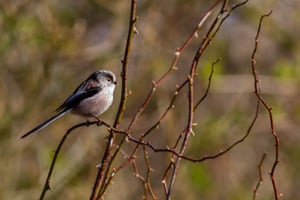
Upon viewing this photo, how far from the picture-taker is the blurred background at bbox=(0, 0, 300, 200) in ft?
24.7

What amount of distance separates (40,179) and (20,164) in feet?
1.06

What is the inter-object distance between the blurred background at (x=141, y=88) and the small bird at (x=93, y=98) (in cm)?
248

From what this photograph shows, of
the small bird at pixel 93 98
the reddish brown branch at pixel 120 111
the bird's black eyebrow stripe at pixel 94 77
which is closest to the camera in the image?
the reddish brown branch at pixel 120 111

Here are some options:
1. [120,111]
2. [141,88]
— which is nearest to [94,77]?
[120,111]

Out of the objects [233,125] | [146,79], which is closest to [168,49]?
[146,79]

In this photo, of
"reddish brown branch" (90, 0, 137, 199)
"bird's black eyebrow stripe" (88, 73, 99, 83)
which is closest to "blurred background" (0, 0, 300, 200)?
"bird's black eyebrow stripe" (88, 73, 99, 83)

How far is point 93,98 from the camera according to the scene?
4.68 meters

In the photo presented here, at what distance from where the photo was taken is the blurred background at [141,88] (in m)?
7.52

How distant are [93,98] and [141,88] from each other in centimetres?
352

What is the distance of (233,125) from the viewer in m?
8.37

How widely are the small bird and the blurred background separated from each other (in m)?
2.48

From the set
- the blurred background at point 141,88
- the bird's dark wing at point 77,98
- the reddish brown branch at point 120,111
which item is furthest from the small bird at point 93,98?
the blurred background at point 141,88

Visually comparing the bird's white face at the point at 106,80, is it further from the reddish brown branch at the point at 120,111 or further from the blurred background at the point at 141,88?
the blurred background at the point at 141,88

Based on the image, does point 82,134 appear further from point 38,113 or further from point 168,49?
point 168,49
